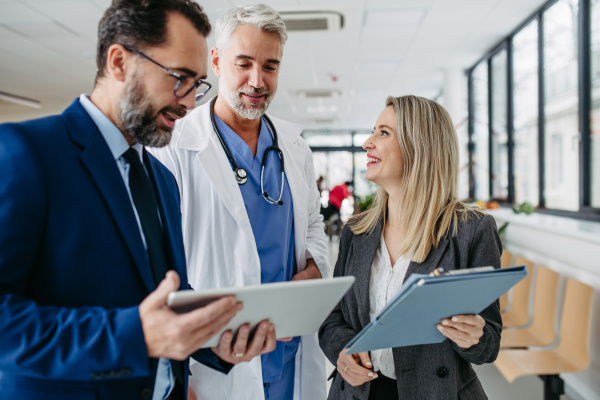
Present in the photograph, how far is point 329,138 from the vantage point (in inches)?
569

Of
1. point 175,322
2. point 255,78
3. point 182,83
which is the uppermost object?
point 255,78

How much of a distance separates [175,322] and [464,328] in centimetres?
76

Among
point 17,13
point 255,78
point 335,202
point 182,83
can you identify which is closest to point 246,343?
point 182,83

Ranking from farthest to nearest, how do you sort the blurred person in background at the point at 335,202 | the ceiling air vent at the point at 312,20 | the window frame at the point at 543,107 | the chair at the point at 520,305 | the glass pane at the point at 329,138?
the glass pane at the point at 329,138, the blurred person in background at the point at 335,202, the ceiling air vent at the point at 312,20, the window frame at the point at 543,107, the chair at the point at 520,305

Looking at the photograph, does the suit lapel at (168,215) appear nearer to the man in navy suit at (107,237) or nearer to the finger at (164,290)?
the man in navy suit at (107,237)

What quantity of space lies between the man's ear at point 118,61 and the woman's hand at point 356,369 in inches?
39.9

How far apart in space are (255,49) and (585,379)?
2872 mm

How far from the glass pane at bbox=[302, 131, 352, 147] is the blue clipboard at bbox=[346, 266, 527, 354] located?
13541mm

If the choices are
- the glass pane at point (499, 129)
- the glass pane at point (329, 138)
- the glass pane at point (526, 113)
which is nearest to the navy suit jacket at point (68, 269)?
the glass pane at point (526, 113)

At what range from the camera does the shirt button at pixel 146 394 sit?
0.82m

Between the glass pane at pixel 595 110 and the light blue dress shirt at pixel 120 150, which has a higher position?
the glass pane at pixel 595 110

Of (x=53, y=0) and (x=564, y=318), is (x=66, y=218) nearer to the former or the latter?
(x=564, y=318)

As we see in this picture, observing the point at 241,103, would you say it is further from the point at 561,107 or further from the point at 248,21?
the point at 561,107

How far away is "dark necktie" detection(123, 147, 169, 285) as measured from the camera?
91 centimetres
